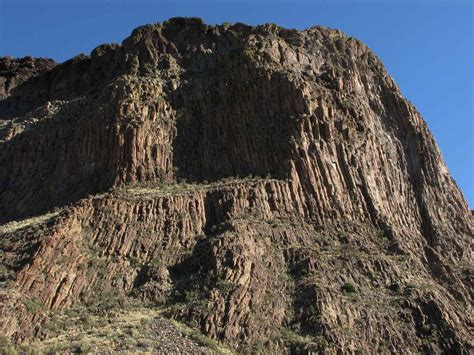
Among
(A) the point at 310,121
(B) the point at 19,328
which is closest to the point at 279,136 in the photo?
(A) the point at 310,121

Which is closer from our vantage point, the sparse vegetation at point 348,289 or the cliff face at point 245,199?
the cliff face at point 245,199

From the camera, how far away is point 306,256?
40.3 meters

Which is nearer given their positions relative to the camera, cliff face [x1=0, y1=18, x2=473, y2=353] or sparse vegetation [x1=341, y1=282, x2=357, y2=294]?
cliff face [x1=0, y1=18, x2=473, y2=353]

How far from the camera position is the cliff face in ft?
119

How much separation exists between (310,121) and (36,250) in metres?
22.3

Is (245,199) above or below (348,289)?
above

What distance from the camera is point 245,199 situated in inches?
1732

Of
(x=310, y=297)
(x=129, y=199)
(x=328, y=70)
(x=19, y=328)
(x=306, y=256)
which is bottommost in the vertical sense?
(x=19, y=328)

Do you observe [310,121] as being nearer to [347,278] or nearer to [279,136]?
[279,136]

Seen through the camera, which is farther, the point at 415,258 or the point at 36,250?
the point at 415,258

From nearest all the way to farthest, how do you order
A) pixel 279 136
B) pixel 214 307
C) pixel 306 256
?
pixel 214 307
pixel 306 256
pixel 279 136

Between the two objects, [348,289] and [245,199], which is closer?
[348,289]

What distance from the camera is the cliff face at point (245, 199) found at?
3612 centimetres

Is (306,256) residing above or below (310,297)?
above
